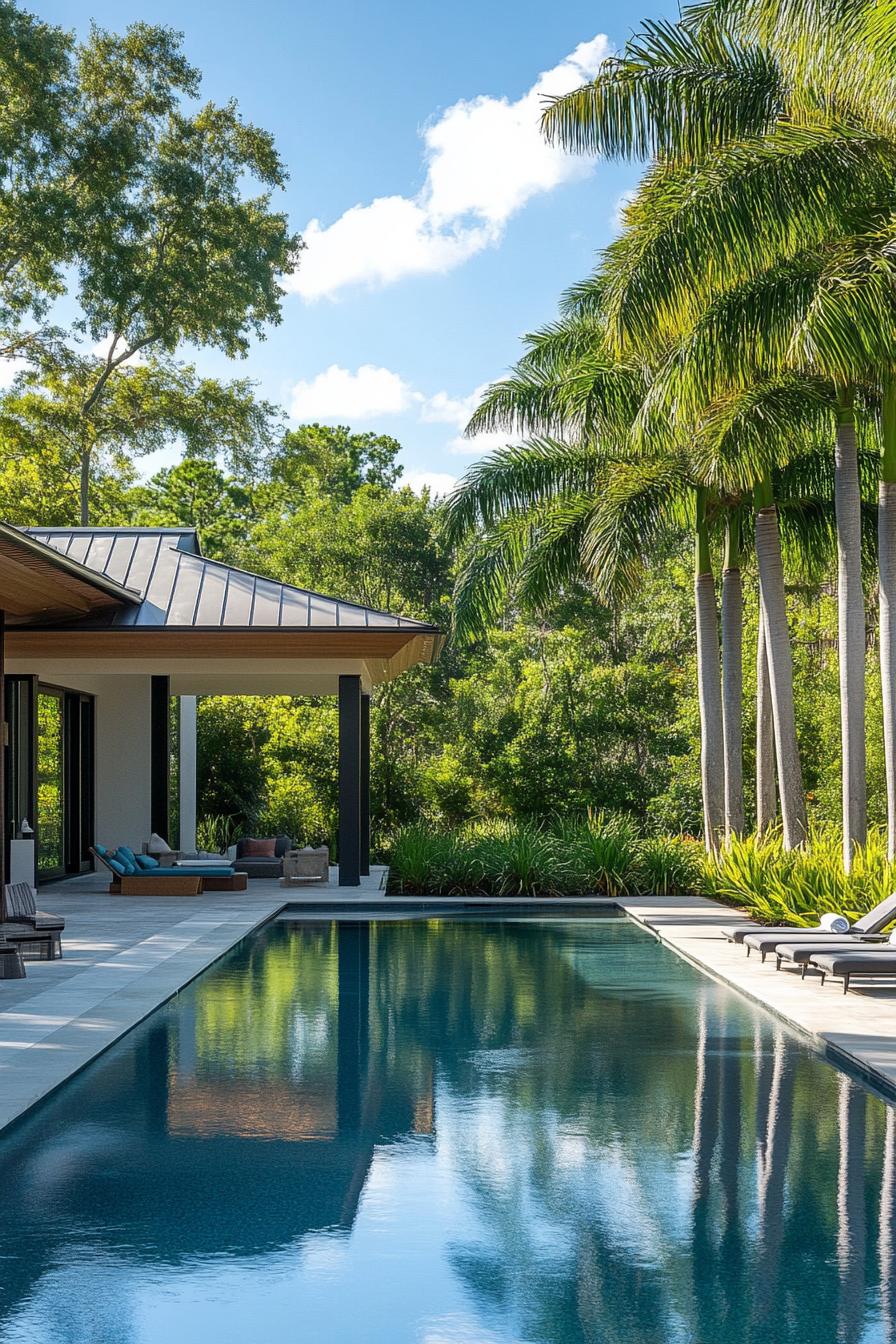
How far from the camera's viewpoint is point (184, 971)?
1191 cm

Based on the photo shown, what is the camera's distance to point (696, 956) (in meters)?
13.1

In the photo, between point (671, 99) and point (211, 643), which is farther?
point (211, 643)

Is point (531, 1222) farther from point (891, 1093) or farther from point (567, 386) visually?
point (567, 386)

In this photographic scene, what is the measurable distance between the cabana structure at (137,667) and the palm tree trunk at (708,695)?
3.99m

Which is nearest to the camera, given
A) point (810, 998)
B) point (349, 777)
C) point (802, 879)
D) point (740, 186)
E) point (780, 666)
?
point (810, 998)

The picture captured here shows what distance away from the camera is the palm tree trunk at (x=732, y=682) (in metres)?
20.1

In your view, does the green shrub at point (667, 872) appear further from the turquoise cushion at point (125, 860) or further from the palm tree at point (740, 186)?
the turquoise cushion at point (125, 860)

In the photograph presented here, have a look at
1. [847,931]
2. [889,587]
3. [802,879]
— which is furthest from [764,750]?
[847,931]

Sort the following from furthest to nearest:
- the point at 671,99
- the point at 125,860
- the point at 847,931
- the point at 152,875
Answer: the point at 125,860 < the point at 152,875 < the point at 671,99 < the point at 847,931

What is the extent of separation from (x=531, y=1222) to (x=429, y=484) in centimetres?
2912

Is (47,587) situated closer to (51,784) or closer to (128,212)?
(51,784)

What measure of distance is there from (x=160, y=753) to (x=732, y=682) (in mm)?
9036

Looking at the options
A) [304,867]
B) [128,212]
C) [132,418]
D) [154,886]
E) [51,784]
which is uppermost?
[128,212]

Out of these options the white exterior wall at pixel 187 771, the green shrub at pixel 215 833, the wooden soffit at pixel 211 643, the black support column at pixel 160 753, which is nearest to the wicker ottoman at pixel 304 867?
the black support column at pixel 160 753
